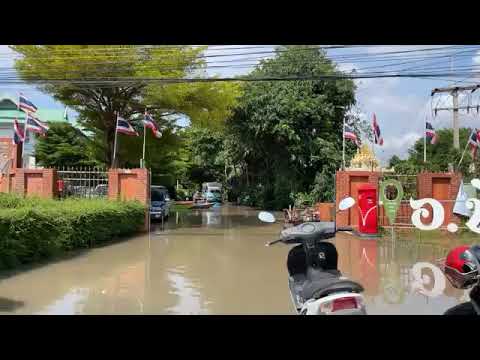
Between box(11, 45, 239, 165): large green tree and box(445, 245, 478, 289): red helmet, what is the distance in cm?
1469

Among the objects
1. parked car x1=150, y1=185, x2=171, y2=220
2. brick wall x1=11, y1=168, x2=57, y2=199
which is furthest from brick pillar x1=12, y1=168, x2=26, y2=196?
parked car x1=150, y1=185, x2=171, y2=220

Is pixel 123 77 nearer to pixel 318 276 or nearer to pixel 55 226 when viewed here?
pixel 55 226

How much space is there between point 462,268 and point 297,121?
21842mm

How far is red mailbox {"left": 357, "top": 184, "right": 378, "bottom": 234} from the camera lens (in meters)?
14.4

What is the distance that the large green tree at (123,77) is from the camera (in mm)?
17922

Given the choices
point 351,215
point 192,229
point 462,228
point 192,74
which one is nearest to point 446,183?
point 462,228

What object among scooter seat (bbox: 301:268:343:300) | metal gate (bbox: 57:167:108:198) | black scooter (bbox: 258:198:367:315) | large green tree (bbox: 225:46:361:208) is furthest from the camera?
large green tree (bbox: 225:46:361:208)

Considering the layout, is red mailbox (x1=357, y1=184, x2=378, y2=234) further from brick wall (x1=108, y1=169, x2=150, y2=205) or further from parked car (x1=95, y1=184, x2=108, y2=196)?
parked car (x1=95, y1=184, x2=108, y2=196)

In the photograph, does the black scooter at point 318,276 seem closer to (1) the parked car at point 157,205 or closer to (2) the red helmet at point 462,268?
(2) the red helmet at point 462,268

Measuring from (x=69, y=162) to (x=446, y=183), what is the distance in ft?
79.5

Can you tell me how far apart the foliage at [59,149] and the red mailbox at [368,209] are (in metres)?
21.0

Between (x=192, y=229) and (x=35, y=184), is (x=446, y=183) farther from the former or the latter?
(x=35, y=184)

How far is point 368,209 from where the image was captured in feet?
47.5

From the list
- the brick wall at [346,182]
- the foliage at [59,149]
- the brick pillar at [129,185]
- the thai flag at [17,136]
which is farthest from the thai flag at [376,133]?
the foliage at [59,149]
